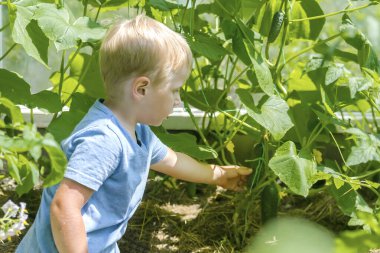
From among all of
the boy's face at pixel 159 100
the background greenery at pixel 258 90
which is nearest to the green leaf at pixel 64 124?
the background greenery at pixel 258 90

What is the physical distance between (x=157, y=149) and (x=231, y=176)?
12.2 inches

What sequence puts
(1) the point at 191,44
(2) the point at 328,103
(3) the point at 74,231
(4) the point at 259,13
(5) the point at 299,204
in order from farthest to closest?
(5) the point at 299,204
(4) the point at 259,13
(2) the point at 328,103
(1) the point at 191,44
(3) the point at 74,231

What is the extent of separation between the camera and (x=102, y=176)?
1410 mm

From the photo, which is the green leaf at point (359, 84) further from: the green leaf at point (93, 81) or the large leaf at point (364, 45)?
the green leaf at point (93, 81)

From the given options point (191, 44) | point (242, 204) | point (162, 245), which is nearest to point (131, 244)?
point (162, 245)

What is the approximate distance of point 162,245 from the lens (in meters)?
2.00

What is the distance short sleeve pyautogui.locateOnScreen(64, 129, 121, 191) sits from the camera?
54.4 inches

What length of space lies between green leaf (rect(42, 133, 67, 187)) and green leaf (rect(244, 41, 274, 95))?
0.70 metres

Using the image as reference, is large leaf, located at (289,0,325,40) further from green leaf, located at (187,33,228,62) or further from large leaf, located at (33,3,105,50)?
large leaf, located at (33,3,105,50)

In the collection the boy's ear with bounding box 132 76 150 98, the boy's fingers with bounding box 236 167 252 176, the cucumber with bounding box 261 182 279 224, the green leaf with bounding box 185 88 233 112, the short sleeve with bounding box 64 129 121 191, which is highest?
the boy's ear with bounding box 132 76 150 98

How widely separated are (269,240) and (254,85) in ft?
1.35

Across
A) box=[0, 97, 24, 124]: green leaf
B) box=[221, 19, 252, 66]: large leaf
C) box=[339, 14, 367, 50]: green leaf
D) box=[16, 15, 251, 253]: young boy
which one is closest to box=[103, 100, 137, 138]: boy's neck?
box=[16, 15, 251, 253]: young boy

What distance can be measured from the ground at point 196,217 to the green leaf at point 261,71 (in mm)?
413

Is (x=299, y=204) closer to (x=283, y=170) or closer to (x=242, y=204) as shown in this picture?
(x=242, y=204)
